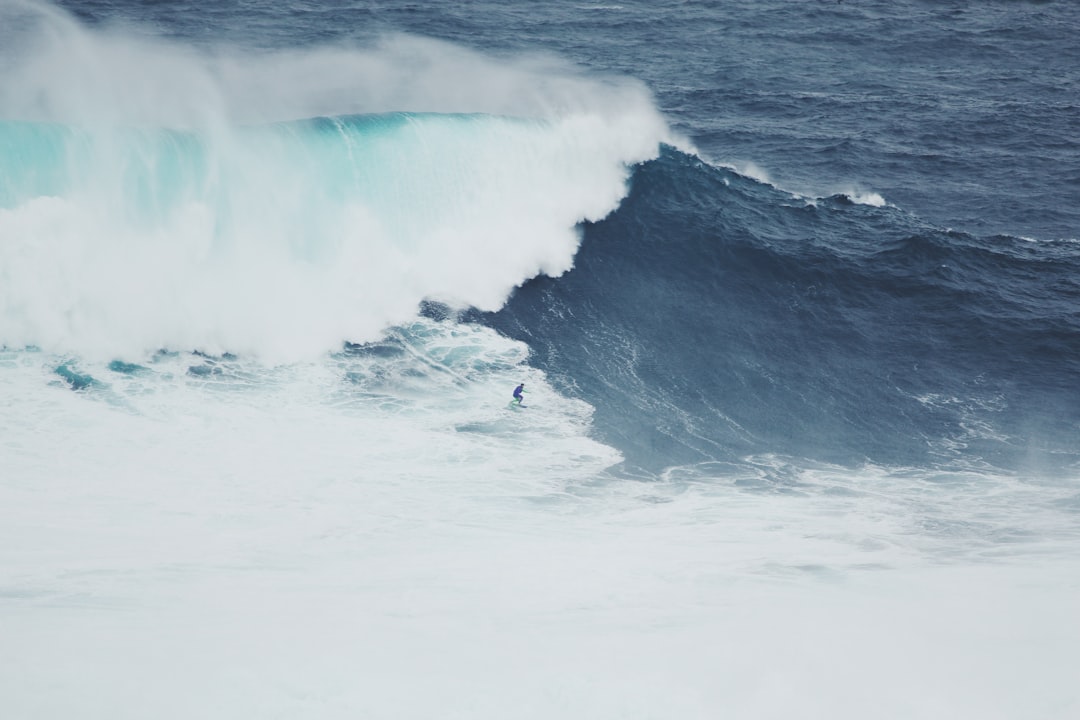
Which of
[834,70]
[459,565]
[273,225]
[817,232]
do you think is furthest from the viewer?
[834,70]

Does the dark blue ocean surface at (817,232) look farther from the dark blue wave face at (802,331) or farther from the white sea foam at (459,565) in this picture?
the white sea foam at (459,565)

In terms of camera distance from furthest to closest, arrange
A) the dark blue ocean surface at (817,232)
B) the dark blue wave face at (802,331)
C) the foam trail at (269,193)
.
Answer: the foam trail at (269,193) < the dark blue ocean surface at (817,232) < the dark blue wave face at (802,331)

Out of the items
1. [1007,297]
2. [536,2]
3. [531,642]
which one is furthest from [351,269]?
[536,2]

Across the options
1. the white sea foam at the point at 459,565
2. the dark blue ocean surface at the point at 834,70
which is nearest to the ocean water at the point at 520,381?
the white sea foam at the point at 459,565

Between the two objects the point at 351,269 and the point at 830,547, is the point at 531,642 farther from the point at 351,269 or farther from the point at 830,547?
the point at 351,269

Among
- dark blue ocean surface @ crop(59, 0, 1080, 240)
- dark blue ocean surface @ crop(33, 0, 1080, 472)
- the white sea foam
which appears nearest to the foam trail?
the white sea foam

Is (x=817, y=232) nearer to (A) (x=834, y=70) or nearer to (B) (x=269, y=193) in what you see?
(A) (x=834, y=70)

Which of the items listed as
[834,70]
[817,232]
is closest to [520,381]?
[817,232]
